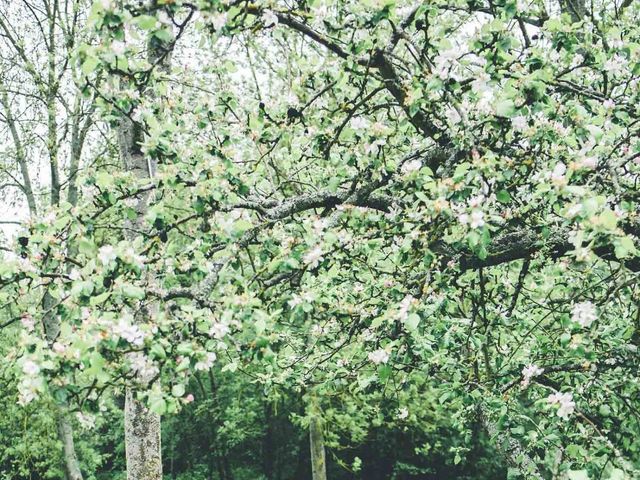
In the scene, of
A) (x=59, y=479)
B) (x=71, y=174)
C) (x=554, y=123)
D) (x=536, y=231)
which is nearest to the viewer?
(x=554, y=123)

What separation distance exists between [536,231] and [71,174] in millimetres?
10326

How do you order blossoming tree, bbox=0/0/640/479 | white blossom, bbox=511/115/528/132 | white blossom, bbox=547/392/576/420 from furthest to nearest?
white blossom, bbox=511/115/528/132, white blossom, bbox=547/392/576/420, blossoming tree, bbox=0/0/640/479

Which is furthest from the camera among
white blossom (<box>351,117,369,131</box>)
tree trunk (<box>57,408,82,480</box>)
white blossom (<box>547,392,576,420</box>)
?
tree trunk (<box>57,408,82,480</box>)

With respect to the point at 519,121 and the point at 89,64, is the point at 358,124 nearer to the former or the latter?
the point at 519,121

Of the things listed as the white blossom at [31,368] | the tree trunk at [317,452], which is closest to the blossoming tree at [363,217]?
the white blossom at [31,368]

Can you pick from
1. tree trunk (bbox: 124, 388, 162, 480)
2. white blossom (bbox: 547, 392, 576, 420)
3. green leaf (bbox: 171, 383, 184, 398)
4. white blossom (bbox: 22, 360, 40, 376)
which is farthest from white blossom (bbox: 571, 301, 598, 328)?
tree trunk (bbox: 124, 388, 162, 480)

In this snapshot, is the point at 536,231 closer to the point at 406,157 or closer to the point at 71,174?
the point at 406,157

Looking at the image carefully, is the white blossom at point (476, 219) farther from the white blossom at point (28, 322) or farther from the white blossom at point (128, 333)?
the white blossom at point (28, 322)

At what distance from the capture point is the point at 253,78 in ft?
40.0


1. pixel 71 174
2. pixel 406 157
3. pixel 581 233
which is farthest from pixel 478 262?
pixel 71 174

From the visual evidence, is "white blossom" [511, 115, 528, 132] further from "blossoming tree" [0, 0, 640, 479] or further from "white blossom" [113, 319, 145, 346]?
"white blossom" [113, 319, 145, 346]

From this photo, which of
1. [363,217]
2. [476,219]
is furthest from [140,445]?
[476,219]

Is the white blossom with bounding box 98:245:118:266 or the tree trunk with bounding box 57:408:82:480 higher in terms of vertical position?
the white blossom with bounding box 98:245:118:266

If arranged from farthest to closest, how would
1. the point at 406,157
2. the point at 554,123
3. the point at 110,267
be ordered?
the point at 406,157
the point at 554,123
the point at 110,267
